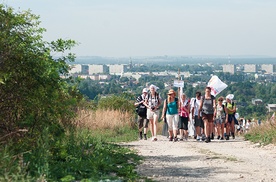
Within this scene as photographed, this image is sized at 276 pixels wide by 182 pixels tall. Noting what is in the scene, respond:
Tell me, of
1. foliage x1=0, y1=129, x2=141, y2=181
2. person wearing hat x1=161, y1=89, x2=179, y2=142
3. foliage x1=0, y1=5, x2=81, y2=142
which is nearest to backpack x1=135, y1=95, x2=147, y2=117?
person wearing hat x1=161, y1=89, x2=179, y2=142

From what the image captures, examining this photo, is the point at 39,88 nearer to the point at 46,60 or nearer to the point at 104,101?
the point at 46,60

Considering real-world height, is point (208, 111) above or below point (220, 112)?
above

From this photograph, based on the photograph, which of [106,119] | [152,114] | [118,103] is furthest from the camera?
[118,103]

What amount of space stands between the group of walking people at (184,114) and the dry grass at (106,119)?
6.87 feet

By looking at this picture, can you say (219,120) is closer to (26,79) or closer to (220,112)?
(220,112)

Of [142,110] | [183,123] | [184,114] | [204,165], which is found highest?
[142,110]

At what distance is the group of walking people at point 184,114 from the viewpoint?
21219 millimetres

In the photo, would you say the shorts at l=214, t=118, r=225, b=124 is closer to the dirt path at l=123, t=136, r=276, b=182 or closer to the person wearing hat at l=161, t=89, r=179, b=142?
the person wearing hat at l=161, t=89, r=179, b=142

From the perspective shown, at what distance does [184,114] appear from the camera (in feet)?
74.1

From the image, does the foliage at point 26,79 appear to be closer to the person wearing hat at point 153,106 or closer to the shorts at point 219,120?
the person wearing hat at point 153,106

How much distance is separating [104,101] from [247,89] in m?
94.9

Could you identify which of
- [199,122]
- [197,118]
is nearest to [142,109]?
[197,118]

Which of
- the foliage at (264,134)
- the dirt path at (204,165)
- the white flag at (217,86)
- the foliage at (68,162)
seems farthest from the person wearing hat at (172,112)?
the foliage at (68,162)

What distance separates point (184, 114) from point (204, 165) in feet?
30.6
